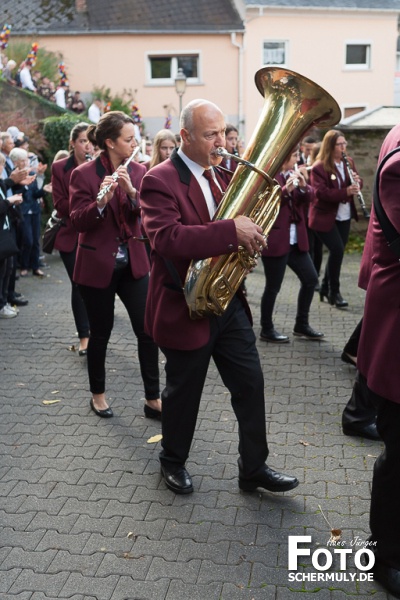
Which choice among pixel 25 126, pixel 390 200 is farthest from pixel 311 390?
pixel 25 126

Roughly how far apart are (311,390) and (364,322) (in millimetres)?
2571

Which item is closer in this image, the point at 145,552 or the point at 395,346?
the point at 395,346

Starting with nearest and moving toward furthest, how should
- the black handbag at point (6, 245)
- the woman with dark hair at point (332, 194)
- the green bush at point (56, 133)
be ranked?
1. the black handbag at point (6, 245)
2. the woman with dark hair at point (332, 194)
3. the green bush at point (56, 133)

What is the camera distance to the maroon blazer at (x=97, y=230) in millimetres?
5254

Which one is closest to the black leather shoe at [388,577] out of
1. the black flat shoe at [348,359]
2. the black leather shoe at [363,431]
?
the black leather shoe at [363,431]

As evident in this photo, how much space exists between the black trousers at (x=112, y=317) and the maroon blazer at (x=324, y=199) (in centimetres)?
348

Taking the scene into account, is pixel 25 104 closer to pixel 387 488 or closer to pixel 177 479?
pixel 177 479

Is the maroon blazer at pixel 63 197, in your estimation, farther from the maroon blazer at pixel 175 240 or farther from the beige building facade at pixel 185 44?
the beige building facade at pixel 185 44

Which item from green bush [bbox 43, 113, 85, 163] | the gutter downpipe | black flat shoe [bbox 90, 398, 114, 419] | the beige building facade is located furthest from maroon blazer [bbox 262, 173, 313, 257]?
the beige building facade

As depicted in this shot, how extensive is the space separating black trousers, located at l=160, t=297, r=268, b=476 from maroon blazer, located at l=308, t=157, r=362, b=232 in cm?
428

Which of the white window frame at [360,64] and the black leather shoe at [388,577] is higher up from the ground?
the white window frame at [360,64]

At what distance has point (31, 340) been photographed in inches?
306

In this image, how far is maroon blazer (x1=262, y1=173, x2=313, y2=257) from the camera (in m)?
7.19

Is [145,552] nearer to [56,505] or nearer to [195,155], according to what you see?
[56,505]
